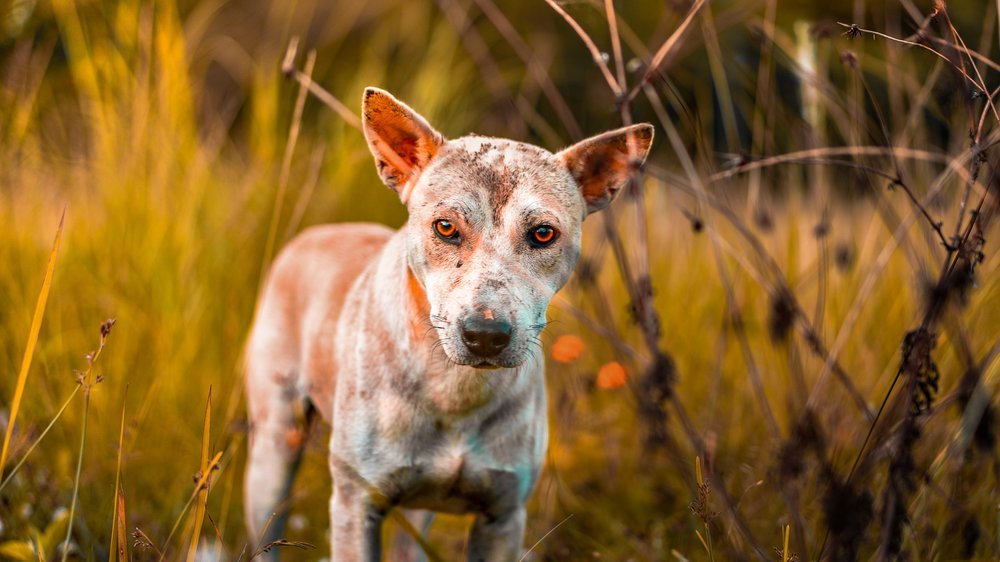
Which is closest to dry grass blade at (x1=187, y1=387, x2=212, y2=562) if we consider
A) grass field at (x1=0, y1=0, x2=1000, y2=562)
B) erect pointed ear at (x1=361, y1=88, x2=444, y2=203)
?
grass field at (x1=0, y1=0, x2=1000, y2=562)

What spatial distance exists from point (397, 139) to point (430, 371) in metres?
0.75

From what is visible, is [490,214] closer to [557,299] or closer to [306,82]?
[306,82]

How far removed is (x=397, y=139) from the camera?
3.07 meters

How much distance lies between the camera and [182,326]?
4.59 meters

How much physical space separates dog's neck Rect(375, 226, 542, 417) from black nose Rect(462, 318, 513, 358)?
1.41 feet

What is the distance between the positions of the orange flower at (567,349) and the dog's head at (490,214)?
4.79ft

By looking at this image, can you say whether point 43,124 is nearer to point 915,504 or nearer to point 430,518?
point 430,518

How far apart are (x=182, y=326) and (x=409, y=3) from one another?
8280 millimetres

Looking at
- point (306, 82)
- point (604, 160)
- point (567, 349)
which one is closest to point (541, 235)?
point (604, 160)

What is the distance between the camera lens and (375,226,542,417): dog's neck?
302 centimetres

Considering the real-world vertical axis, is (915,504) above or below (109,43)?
below

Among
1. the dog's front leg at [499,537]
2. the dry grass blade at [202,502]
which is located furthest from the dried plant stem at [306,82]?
the dog's front leg at [499,537]

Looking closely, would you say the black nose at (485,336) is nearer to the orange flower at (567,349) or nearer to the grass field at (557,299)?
the grass field at (557,299)

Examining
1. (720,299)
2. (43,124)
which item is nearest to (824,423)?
(720,299)
